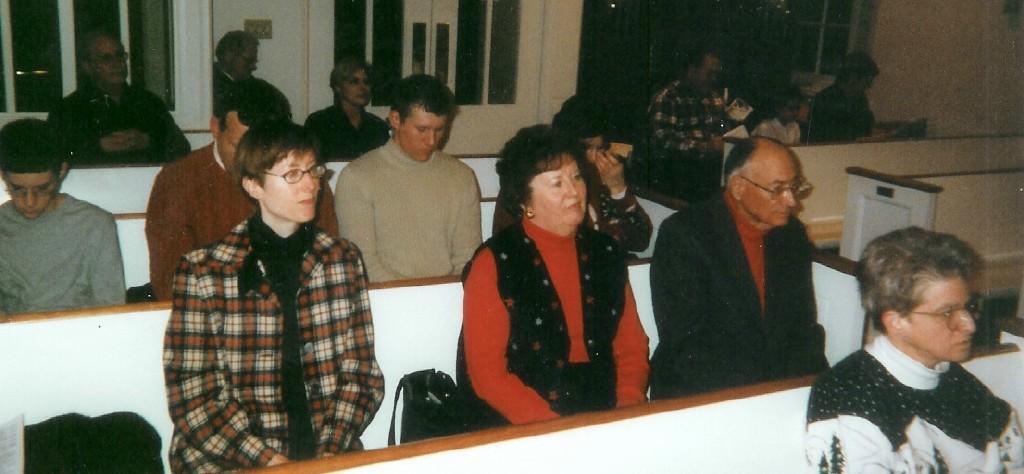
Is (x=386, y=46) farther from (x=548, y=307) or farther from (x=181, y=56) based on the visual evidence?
(x=548, y=307)

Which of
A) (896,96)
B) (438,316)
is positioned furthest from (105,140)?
(896,96)

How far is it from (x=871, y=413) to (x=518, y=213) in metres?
1.06

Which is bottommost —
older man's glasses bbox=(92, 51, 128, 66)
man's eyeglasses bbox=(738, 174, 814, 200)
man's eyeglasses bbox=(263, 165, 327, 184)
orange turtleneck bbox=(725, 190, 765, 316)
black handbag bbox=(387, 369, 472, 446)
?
black handbag bbox=(387, 369, 472, 446)

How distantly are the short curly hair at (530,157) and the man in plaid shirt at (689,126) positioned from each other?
12.1 ft

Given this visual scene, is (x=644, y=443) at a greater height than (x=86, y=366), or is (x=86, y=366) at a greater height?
(x=644, y=443)

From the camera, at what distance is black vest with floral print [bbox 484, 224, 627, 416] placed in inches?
90.9

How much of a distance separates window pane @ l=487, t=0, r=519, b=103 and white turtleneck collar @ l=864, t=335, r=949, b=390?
614 cm

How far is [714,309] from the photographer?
256 cm

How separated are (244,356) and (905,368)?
4.82 ft

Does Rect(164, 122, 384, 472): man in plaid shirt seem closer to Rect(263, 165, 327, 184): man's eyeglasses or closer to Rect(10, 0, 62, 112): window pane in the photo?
Rect(263, 165, 327, 184): man's eyeglasses

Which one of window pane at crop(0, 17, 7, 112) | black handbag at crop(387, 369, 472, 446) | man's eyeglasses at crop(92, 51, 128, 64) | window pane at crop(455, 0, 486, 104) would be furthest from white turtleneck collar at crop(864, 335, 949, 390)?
window pane at crop(455, 0, 486, 104)

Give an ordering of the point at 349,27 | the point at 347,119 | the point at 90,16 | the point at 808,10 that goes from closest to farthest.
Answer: the point at 347,119 → the point at 90,16 → the point at 349,27 → the point at 808,10

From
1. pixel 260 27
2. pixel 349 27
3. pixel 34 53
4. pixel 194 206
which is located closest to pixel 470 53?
pixel 349 27

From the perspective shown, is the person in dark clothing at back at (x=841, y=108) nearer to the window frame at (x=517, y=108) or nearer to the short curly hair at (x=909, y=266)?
the window frame at (x=517, y=108)
